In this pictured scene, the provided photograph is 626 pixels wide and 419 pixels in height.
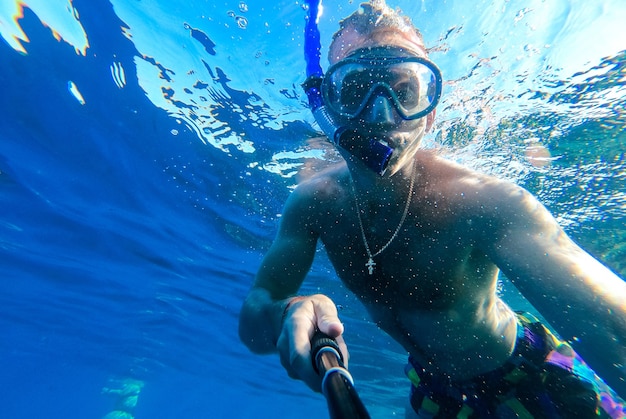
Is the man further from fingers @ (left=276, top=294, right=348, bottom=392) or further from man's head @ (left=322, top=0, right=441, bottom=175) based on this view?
fingers @ (left=276, top=294, right=348, bottom=392)

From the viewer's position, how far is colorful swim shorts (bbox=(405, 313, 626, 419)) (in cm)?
330

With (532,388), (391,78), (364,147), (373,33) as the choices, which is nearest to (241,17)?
(373,33)

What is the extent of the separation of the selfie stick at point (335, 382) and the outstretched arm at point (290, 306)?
3.5 inches

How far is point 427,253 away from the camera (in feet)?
10.6

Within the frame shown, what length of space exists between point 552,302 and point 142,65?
8208 mm

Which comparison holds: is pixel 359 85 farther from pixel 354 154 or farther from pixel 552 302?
pixel 552 302

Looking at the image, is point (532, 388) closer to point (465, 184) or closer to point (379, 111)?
point (465, 184)

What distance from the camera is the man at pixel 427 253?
2645mm

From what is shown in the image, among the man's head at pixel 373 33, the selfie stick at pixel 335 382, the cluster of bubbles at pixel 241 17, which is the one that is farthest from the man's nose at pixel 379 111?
A: the cluster of bubbles at pixel 241 17

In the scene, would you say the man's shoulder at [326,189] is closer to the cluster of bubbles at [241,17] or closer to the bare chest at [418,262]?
the bare chest at [418,262]

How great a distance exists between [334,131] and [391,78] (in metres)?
→ 0.73

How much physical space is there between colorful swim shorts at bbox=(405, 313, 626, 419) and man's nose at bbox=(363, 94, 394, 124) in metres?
2.86

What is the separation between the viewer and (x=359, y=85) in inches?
129

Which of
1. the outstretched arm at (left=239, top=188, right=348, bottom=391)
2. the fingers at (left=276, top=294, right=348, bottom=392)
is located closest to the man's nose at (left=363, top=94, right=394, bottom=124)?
the outstretched arm at (left=239, top=188, right=348, bottom=391)
